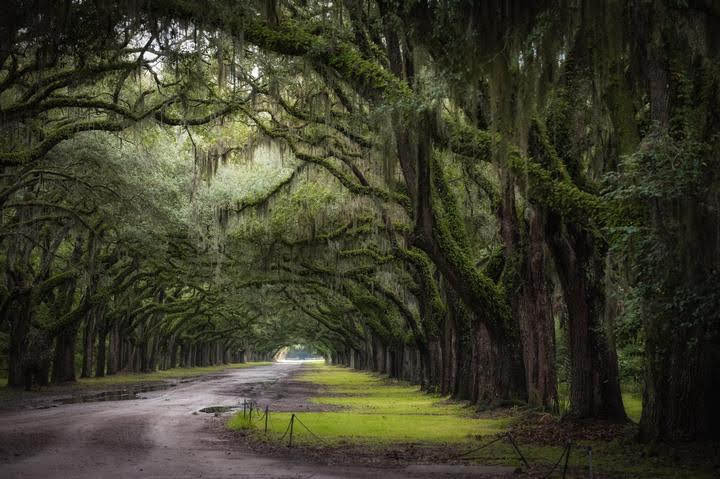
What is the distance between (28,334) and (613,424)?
26050 mm

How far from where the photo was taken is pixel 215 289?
132ft

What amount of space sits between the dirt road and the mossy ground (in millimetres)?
1682

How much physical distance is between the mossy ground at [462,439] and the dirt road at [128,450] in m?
1.68

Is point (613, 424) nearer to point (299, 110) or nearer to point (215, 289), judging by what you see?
point (299, 110)

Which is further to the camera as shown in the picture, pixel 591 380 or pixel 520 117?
pixel 591 380

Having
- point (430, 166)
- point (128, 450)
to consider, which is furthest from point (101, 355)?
point (430, 166)

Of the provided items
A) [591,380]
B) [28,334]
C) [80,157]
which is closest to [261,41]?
[591,380]

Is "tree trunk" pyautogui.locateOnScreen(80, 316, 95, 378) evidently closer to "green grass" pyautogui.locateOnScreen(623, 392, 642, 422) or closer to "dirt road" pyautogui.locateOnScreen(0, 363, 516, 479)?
"dirt road" pyautogui.locateOnScreen(0, 363, 516, 479)

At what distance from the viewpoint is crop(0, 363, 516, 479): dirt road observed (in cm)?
1003

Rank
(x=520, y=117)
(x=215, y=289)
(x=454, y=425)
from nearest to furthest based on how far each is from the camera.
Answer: (x=520, y=117) < (x=454, y=425) < (x=215, y=289)

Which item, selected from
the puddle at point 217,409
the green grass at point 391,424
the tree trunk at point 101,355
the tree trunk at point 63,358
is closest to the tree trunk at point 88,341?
the tree trunk at point 101,355

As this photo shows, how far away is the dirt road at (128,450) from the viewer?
32.9 feet

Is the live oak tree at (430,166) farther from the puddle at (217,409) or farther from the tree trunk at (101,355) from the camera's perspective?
the tree trunk at (101,355)

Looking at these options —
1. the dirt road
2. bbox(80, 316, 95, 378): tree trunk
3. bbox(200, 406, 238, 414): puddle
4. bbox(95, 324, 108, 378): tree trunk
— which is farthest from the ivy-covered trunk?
bbox(95, 324, 108, 378): tree trunk
